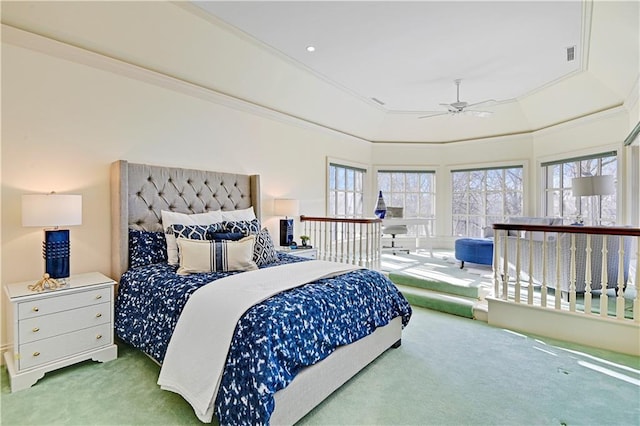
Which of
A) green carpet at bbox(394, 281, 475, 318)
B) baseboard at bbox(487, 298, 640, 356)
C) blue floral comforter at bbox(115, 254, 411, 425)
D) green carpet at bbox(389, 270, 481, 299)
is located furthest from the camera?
green carpet at bbox(389, 270, 481, 299)

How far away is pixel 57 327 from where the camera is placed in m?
2.19

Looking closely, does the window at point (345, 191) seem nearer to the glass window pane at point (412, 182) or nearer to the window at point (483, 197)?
the glass window pane at point (412, 182)

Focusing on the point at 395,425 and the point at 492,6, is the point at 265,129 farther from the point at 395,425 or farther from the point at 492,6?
the point at 395,425

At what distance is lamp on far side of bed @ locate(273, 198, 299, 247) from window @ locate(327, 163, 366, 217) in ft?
4.53

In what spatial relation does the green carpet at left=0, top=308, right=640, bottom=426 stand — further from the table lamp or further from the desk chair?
the desk chair

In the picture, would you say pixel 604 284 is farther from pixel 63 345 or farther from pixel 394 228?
pixel 63 345

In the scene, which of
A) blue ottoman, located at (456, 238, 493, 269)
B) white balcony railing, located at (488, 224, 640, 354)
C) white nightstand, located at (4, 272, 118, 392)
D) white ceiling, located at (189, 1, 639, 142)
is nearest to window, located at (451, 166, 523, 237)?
white ceiling, located at (189, 1, 639, 142)

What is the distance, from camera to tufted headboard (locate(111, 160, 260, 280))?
281 cm

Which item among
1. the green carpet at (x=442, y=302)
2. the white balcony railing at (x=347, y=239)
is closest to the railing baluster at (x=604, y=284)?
the green carpet at (x=442, y=302)

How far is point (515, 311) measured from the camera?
3057mm

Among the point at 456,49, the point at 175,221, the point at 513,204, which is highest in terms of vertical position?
the point at 456,49

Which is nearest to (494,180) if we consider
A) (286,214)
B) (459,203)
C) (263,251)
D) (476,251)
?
(459,203)

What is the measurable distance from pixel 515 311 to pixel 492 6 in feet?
9.38

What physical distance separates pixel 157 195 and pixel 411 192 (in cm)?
550
